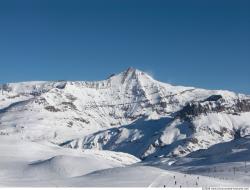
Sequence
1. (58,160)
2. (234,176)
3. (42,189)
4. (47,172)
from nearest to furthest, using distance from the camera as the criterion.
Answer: (42,189) → (234,176) → (47,172) → (58,160)

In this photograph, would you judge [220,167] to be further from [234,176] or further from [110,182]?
[110,182]

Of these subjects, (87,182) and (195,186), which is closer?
(195,186)

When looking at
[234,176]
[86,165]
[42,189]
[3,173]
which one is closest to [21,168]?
[3,173]

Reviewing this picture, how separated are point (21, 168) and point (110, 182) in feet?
294

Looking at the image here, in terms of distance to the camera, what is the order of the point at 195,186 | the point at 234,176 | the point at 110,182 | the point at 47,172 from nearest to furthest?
A: 1. the point at 195,186
2. the point at 110,182
3. the point at 234,176
4. the point at 47,172

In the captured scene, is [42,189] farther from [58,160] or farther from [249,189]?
[58,160]

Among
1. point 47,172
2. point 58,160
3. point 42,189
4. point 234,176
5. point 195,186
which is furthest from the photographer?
point 58,160

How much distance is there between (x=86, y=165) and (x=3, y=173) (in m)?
28.2

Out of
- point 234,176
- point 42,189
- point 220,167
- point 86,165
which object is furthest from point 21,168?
point 42,189

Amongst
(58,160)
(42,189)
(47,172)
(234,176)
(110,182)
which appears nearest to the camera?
(42,189)

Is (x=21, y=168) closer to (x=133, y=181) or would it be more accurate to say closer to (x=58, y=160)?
(x=58, y=160)

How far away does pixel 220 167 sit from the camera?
18062 centimetres

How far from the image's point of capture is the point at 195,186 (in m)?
97.0

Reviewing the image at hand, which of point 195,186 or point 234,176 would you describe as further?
point 234,176
